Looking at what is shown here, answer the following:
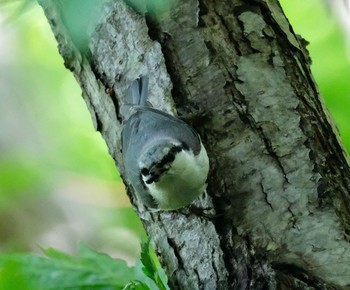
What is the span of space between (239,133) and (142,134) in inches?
13.9

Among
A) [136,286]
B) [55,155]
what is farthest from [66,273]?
[55,155]

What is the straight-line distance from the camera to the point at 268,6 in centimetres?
188

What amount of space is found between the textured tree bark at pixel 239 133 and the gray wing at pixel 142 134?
2.0 inches

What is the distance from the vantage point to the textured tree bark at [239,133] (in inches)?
63.6

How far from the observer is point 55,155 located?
10.9 ft

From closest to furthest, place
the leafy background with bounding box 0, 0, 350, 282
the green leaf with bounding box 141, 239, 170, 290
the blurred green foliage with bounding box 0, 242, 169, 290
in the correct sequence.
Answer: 1. the green leaf with bounding box 141, 239, 170, 290
2. the blurred green foliage with bounding box 0, 242, 169, 290
3. the leafy background with bounding box 0, 0, 350, 282

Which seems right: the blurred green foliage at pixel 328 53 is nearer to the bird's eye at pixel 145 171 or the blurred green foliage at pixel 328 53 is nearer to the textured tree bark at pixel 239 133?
the textured tree bark at pixel 239 133

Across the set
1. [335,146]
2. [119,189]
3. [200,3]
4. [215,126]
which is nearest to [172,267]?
[215,126]

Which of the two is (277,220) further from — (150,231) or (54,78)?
(54,78)

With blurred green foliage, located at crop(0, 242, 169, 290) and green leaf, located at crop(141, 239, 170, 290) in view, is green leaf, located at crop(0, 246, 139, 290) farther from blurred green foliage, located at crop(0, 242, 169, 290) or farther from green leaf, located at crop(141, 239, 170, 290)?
green leaf, located at crop(141, 239, 170, 290)

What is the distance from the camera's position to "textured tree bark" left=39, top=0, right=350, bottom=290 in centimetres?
162

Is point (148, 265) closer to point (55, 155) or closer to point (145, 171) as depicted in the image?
point (145, 171)

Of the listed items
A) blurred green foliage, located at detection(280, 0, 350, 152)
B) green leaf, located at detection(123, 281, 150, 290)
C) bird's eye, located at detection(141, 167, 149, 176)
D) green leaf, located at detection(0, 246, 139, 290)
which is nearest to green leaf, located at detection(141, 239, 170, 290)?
green leaf, located at detection(123, 281, 150, 290)

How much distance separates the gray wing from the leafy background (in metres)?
0.83
